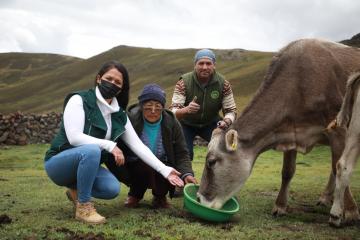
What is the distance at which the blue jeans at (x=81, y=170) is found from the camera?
6691 mm

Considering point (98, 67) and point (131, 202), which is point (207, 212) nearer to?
point (131, 202)

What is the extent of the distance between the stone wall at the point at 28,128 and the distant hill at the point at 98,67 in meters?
43.6

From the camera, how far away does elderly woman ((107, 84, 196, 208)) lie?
7.90 meters

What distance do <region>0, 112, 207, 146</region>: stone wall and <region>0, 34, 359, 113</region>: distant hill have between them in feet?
143

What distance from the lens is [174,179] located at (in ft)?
24.5

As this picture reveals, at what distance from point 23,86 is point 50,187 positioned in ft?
465

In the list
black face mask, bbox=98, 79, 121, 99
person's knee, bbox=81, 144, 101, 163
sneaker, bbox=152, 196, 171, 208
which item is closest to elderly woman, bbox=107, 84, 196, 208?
sneaker, bbox=152, 196, 171, 208

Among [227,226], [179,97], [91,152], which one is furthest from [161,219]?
[179,97]

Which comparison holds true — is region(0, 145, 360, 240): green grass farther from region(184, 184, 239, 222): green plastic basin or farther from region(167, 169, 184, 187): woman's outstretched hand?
region(167, 169, 184, 187): woman's outstretched hand

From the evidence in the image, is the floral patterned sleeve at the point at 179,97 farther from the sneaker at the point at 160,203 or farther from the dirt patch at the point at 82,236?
the dirt patch at the point at 82,236

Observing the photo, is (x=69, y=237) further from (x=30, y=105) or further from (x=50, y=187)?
(x=30, y=105)

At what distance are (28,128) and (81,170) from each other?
75.6 ft

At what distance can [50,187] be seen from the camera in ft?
39.2

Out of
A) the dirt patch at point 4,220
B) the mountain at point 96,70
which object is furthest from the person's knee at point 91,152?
the mountain at point 96,70
